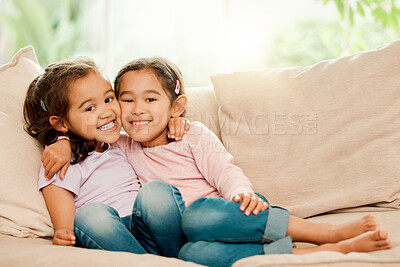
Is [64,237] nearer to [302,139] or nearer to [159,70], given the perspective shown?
[159,70]

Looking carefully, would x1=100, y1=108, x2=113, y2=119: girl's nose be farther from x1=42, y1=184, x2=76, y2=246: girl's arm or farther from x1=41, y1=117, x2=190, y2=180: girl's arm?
x1=42, y1=184, x2=76, y2=246: girl's arm

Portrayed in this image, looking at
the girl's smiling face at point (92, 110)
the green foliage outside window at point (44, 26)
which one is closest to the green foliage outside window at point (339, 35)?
the green foliage outside window at point (44, 26)

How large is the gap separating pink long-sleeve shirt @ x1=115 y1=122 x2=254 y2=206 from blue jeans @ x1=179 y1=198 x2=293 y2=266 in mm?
Answer: 237

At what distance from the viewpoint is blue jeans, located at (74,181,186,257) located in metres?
1.11

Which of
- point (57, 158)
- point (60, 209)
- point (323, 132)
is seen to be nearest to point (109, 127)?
point (57, 158)

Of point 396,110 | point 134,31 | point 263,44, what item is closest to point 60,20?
point 134,31

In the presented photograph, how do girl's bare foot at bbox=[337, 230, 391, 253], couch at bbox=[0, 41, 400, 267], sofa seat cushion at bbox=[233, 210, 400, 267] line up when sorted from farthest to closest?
couch at bbox=[0, 41, 400, 267]
girl's bare foot at bbox=[337, 230, 391, 253]
sofa seat cushion at bbox=[233, 210, 400, 267]

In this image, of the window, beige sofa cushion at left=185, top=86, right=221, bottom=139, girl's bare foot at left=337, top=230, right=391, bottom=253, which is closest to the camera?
girl's bare foot at left=337, top=230, right=391, bottom=253

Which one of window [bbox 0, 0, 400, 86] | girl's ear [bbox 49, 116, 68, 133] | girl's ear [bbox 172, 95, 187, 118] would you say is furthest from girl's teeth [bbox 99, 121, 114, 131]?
window [bbox 0, 0, 400, 86]

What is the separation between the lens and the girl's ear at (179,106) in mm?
1517

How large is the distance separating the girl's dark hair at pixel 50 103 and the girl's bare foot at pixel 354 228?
0.78 meters

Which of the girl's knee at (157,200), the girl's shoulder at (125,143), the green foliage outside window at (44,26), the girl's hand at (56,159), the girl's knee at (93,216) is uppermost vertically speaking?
the green foliage outside window at (44,26)

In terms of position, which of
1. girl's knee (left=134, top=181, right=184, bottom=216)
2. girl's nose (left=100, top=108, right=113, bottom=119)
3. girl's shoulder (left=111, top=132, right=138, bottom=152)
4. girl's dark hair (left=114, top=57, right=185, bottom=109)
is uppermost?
girl's dark hair (left=114, top=57, right=185, bottom=109)

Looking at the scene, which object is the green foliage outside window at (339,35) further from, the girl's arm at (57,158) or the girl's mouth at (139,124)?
the girl's arm at (57,158)
